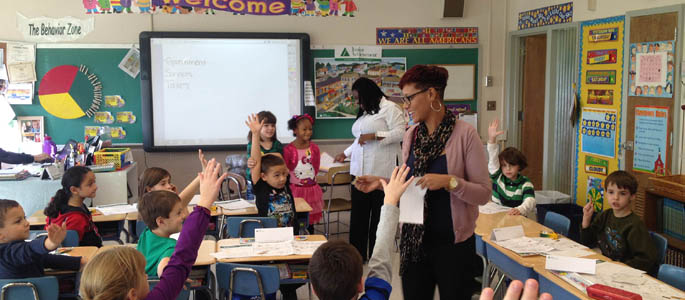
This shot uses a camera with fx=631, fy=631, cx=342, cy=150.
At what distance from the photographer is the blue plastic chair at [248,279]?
9.89 feet

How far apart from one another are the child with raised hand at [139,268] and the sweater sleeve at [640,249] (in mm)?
2416

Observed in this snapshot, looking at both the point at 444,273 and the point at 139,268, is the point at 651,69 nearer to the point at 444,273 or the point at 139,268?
the point at 444,273

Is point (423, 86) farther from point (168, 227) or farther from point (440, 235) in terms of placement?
point (168, 227)

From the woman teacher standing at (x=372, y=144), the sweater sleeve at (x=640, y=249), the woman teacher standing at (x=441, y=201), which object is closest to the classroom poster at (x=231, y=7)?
the woman teacher standing at (x=372, y=144)

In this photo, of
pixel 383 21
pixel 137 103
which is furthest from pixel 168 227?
pixel 383 21

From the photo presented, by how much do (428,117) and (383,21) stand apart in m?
4.83

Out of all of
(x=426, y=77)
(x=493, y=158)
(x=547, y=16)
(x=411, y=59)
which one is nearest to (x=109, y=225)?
(x=493, y=158)

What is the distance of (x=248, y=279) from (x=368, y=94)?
2.20m

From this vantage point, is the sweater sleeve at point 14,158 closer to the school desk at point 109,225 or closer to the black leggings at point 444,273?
the school desk at point 109,225

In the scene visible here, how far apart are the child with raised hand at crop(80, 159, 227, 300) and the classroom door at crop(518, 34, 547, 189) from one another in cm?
584

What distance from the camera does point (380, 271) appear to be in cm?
208

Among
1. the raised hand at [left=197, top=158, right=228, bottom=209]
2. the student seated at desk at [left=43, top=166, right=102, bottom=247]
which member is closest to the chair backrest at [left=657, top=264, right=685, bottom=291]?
the raised hand at [left=197, top=158, right=228, bottom=209]

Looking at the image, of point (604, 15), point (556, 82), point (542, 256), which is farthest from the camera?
point (556, 82)

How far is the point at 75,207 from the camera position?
385 cm
